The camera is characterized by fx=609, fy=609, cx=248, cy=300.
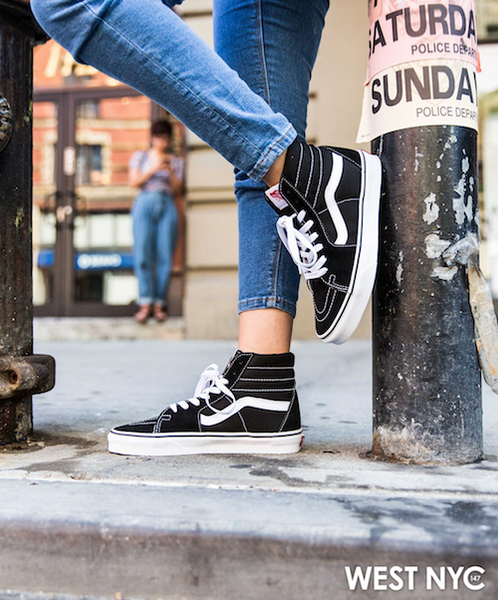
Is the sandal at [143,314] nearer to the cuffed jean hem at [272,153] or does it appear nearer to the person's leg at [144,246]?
the person's leg at [144,246]

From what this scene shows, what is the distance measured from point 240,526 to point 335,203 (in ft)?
1.99

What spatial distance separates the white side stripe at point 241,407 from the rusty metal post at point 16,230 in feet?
1.30

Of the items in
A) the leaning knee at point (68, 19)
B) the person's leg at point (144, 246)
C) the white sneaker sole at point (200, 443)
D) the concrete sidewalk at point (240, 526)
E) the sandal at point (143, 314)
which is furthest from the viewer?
the person's leg at point (144, 246)

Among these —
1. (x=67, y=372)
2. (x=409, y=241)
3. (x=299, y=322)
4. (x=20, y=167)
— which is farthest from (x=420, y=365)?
(x=299, y=322)

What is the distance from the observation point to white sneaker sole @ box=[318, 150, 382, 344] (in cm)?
112

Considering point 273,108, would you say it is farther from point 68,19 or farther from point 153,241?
point 153,241

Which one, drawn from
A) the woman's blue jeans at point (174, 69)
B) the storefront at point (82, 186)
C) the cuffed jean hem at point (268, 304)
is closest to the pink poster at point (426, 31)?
the woman's blue jeans at point (174, 69)

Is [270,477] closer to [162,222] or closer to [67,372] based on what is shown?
[67,372]

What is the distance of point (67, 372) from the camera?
9.45 ft

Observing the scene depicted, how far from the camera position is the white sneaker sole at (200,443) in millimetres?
1260

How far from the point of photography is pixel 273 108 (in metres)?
1.33

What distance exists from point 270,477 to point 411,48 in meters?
0.83

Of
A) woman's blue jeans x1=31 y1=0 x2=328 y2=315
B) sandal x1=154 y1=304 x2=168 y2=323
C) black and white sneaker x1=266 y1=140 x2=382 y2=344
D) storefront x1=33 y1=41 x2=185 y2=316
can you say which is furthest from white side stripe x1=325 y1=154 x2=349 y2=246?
storefront x1=33 y1=41 x2=185 y2=316

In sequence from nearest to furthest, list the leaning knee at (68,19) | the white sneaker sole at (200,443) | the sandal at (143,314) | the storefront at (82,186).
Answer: the leaning knee at (68,19)
the white sneaker sole at (200,443)
the sandal at (143,314)
the storefront at (82,186)
